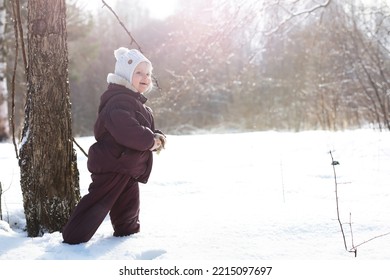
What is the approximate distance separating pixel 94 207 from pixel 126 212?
19 cm

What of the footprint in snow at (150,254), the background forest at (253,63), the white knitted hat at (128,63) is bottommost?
the footprint in snow at (150,254)

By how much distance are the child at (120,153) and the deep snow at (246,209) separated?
0.11m

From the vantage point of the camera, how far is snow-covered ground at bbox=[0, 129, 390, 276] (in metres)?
2.03

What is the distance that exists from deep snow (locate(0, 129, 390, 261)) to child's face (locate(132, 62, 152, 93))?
758mm

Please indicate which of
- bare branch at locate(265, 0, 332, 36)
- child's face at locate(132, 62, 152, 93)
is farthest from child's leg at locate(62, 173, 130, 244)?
bare branch at locate(265, 0, 332, 36)

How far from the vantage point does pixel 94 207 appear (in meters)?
2.29

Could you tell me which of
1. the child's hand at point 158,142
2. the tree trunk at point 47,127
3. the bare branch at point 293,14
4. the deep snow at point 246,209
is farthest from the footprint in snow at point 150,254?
the bare branch at point 293,14

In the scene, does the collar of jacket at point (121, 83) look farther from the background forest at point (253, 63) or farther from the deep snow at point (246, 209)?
the deep snow at point (246, 209)

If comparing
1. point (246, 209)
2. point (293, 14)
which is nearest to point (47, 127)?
point (246, 209)

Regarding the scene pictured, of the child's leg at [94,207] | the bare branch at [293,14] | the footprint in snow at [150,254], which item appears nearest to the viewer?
the footprint in snow at [150,254]

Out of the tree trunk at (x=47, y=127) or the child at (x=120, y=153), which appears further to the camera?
the tree trunk at (x=47, y=127)

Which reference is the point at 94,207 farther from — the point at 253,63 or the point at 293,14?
the point at 253,63

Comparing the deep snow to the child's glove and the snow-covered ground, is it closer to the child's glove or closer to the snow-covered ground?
the snow-covered ground

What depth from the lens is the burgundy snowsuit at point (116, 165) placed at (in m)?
2.23
